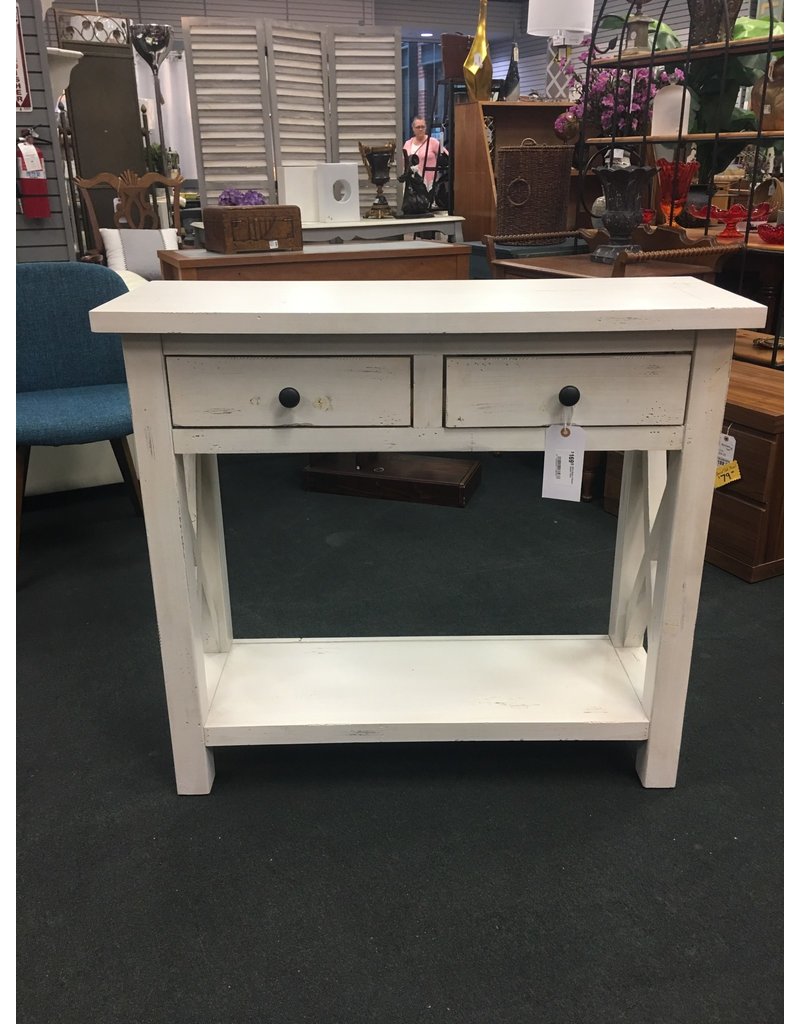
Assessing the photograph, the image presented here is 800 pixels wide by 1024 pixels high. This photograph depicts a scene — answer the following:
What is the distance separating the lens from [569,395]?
1280 millimetres

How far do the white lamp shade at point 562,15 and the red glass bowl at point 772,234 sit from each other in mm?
1807

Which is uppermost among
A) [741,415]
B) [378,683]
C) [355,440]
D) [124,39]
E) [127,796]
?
[124,39]

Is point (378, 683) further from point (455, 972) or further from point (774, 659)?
point (774, 659)

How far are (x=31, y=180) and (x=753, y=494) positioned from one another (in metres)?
2.98

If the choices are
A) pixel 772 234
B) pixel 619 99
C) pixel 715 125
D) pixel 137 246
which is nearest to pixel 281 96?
pixel 137 246

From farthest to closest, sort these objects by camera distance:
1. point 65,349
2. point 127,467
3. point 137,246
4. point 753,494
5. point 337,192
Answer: point 137,246 < point 337,192 < point 127,467 < point 65,349 < point 753,494

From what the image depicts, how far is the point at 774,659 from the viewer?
78.1 inches

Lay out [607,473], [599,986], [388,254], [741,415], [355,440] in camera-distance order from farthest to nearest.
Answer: [388,254] → [607,473] → [741,415] → [355,440] → [599,986]

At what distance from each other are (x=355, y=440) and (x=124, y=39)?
5.99 meters

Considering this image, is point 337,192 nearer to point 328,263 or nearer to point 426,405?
point 328,263

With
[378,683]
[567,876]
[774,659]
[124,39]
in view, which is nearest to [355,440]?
[378,683]

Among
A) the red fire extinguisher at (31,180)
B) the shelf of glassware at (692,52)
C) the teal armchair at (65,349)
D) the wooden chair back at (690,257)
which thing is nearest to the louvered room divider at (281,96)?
the red fire extinguisher at (31,180)

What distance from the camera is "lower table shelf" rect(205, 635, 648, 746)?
1.52 metres

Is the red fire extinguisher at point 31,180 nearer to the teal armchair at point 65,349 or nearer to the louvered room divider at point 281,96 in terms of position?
the teal armchair at point 65,349
